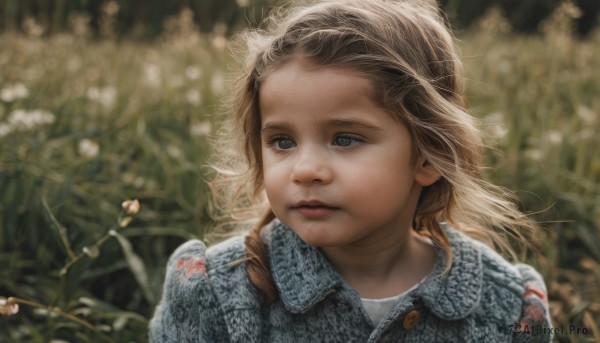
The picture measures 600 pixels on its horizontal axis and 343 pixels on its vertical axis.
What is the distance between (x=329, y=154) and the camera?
1792 millimetres

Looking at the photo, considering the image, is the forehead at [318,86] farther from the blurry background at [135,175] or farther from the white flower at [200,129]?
the white flower at [200,129]

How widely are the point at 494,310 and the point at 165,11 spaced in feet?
27.3

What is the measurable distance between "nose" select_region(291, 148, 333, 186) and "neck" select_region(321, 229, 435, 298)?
13.0 inches

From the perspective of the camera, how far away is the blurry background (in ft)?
8.17

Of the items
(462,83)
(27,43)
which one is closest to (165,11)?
(27,43)

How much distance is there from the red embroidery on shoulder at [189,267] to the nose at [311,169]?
0.38 m

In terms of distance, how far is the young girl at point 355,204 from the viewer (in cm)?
180

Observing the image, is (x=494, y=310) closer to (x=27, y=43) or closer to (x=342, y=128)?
(x=342, y=128)

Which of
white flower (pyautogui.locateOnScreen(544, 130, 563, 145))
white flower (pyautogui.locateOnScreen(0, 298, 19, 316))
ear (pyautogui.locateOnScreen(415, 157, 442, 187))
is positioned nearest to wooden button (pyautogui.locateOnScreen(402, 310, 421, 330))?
ear (pyautogui.locateOnScreen(415, 157, 442, 187))

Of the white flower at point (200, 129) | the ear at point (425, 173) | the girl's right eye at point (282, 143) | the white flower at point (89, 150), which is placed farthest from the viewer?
the white flower at point (200, 129)

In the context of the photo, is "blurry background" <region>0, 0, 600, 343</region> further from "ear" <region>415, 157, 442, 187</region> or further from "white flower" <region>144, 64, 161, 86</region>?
"ear" <region>415, 157, 442, 187</region>

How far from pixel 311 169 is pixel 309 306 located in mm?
372

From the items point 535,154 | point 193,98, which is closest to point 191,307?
point 535,154

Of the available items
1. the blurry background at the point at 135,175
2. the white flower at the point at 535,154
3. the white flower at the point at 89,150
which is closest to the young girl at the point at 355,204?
the blurry background at the point at 135,175
